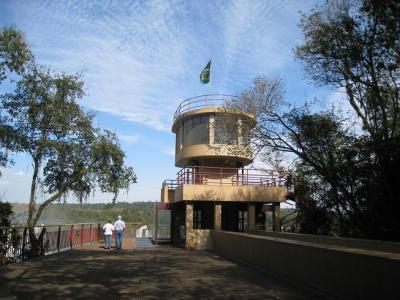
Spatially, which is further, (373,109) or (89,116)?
(89,116)

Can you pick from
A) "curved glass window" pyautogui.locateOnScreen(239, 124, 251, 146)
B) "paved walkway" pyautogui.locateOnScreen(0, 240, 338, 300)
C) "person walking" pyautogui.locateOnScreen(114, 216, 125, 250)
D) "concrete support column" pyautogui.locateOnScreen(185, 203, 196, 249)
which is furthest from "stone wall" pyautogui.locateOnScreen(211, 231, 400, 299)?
"person walking" pyautogui.locateOnScreen(114, 216, 125, 250)

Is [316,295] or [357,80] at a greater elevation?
[357,80]

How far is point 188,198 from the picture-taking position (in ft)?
83.8

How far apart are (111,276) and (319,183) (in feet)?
52.9

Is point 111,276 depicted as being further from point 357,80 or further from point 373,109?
point 373,109

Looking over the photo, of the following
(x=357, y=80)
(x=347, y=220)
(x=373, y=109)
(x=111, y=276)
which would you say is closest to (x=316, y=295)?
(x=111, y=276)

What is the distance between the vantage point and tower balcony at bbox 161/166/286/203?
25.7 meters

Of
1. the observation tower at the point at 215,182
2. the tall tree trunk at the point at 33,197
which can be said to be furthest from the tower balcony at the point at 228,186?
the tall tree trunk at the point at 33,197

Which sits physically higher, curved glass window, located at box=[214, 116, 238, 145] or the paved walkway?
curved glass window, located at box=[214, 116, 238, 145]

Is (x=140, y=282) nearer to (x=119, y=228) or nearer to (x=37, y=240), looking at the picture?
(x=37, y=240)

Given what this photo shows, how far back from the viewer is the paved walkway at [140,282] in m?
9.89

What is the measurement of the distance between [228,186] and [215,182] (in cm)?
189

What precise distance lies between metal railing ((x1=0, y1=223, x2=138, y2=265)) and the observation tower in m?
6.06

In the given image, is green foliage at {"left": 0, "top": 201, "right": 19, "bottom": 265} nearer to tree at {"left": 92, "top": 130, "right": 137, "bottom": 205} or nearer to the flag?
tree at {"left": 92, "top": 130, "right": 137, "bottom": 205}
